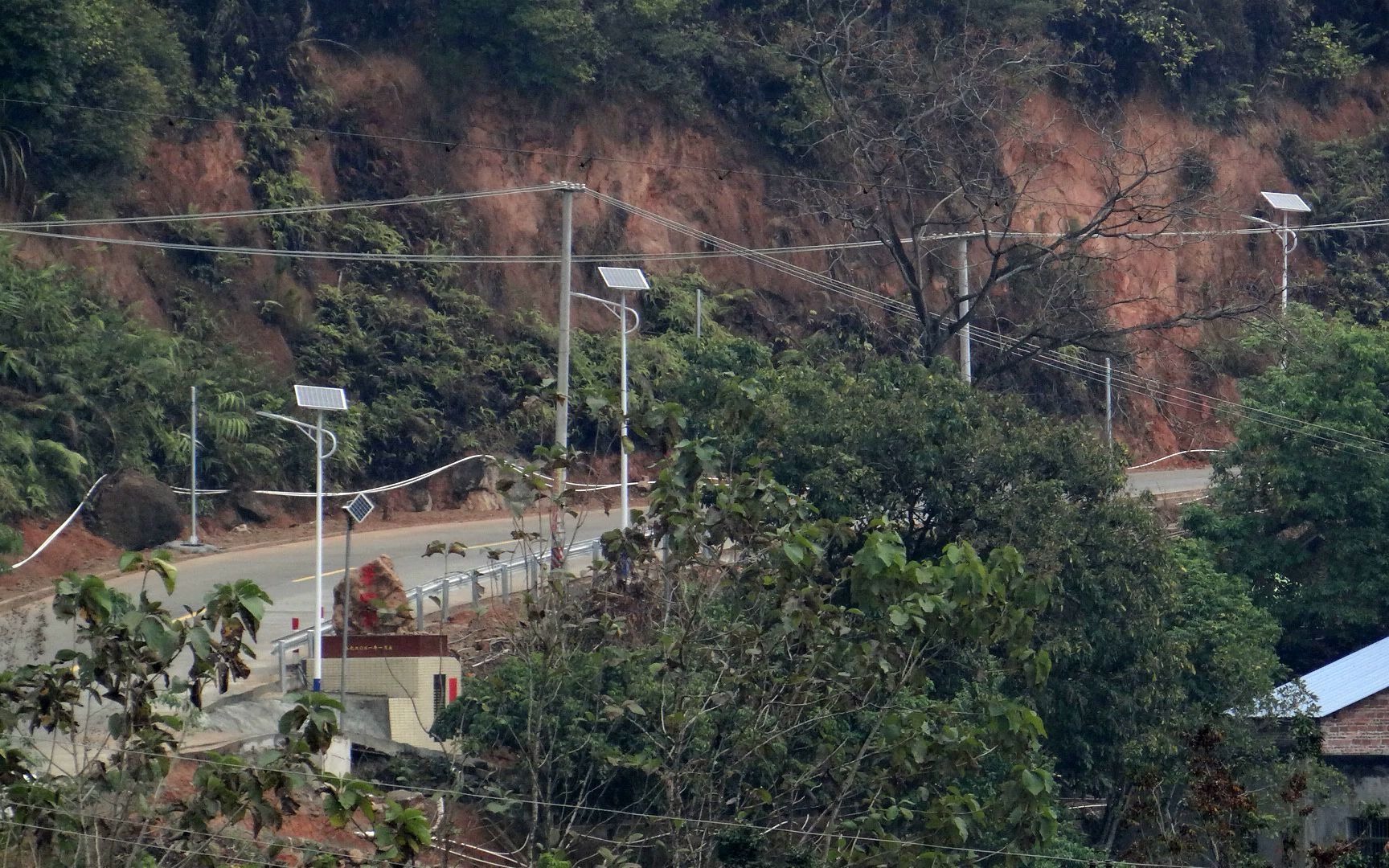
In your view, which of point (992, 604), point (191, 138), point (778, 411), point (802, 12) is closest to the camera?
point (992, 604)

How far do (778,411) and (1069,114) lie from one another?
32.4 m

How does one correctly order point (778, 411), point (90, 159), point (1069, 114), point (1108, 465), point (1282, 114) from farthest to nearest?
1. point (1282, 114)
2. point (1069, 114)
3. point (90, 159)
4. point (1108, 465)
5. point (778, 411)

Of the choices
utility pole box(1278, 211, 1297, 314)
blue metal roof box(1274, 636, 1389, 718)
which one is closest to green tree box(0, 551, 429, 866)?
blue metal roof box(1274, 636, 1389, 718)

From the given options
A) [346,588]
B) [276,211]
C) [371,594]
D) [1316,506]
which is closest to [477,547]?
[371,594]

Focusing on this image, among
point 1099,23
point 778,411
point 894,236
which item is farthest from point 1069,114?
point 778,411

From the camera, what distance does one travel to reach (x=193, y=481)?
99.4ft

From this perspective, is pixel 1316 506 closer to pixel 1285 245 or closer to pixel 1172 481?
pixel 1172 481

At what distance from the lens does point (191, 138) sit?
1463 inches

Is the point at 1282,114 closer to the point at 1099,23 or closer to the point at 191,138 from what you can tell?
the point at 1099,23

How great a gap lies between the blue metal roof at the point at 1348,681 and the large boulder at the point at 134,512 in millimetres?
17611

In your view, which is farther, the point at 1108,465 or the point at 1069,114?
the point at 1069,114

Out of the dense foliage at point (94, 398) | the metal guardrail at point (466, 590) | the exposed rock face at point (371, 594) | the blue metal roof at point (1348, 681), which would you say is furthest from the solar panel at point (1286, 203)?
the exposed rock face at point (371, 594)

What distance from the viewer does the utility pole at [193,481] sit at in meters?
29.9

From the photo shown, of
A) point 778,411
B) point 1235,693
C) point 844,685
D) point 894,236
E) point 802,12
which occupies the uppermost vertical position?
point 802,12
